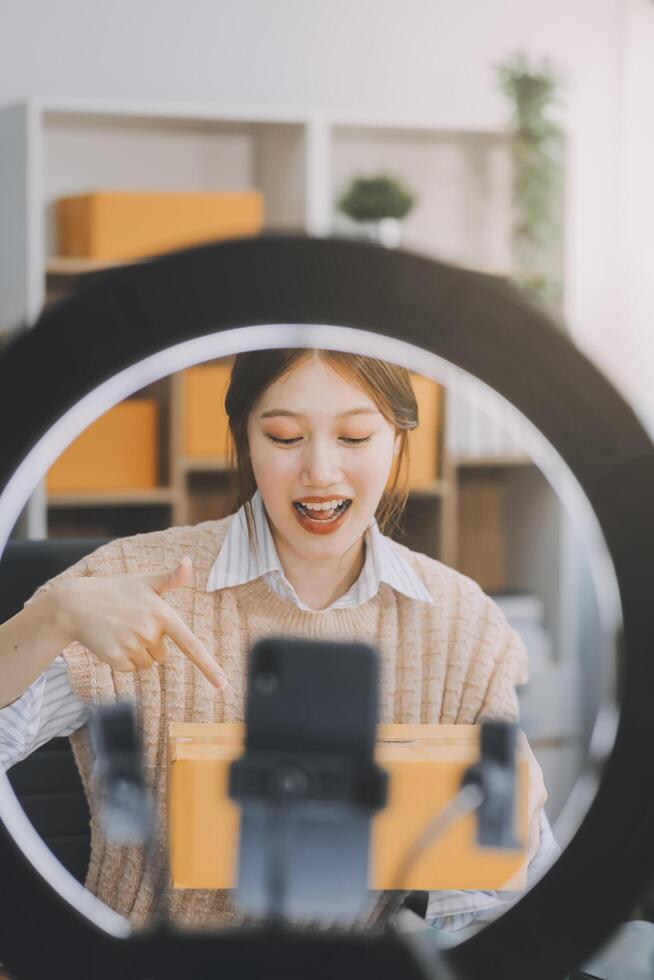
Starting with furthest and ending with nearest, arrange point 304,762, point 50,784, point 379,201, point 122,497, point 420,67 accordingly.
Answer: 1. point 420,67
2. point 379,201
3. point 122,497
4. point 50,784
5. point 304,762

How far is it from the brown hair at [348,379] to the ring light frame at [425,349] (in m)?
0.02

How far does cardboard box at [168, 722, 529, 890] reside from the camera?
15.6 inches

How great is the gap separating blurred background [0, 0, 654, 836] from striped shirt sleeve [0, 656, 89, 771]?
147 cm

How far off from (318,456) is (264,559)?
0.05 metres

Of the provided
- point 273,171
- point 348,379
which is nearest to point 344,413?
point 348,379

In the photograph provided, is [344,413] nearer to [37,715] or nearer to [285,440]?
[285,440]

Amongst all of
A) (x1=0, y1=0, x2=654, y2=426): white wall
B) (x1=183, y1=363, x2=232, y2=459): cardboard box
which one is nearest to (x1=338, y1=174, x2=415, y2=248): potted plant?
(x1=0, y1=0, x2=654, y2=426): white wall

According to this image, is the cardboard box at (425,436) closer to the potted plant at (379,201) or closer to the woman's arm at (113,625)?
the woman's arm at (113,625)

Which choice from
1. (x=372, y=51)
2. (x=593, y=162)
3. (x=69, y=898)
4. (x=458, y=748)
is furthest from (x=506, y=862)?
(x=593, y=162)

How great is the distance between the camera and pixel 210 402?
1.55ft

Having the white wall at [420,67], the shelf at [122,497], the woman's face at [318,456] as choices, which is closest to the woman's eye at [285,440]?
the woman's face at [318,456]

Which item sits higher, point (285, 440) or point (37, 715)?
point (285, 440)

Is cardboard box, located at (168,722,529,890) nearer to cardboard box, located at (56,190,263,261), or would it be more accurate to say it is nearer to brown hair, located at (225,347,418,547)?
brown hair, located at (225,347,418,547)

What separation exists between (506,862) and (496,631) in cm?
9
